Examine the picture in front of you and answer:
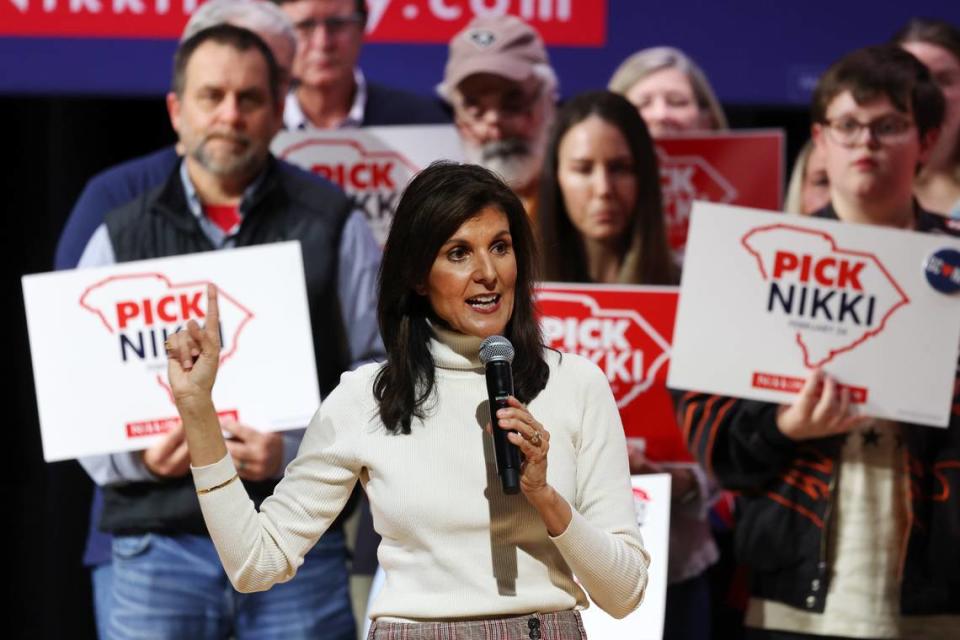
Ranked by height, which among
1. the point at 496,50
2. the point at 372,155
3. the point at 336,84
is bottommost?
the point at 372,155

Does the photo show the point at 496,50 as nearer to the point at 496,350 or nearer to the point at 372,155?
the point at 372,155

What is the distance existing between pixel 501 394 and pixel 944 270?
1.99 metres

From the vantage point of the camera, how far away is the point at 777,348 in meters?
3.71

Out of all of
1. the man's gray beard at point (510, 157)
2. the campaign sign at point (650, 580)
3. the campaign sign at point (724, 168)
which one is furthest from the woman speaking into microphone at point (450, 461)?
the campaign sign at point (724, 168)

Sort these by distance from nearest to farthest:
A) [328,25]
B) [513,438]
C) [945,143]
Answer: [513,438], [945,143], [328,25]

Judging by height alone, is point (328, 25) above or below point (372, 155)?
above

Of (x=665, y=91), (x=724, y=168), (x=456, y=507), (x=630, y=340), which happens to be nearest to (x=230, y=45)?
(x=630, y=340)

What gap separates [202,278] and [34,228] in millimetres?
1701

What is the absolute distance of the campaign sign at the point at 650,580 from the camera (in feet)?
10.6

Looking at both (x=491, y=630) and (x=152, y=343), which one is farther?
(x=152, y=343)

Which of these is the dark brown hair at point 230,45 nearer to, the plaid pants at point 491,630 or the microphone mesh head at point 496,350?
the microphone mesh head at point 496,350

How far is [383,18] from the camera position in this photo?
4.82 m

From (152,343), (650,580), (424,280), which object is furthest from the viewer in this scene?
(152,343)

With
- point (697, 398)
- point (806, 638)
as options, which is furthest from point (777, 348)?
point (806, 638)
